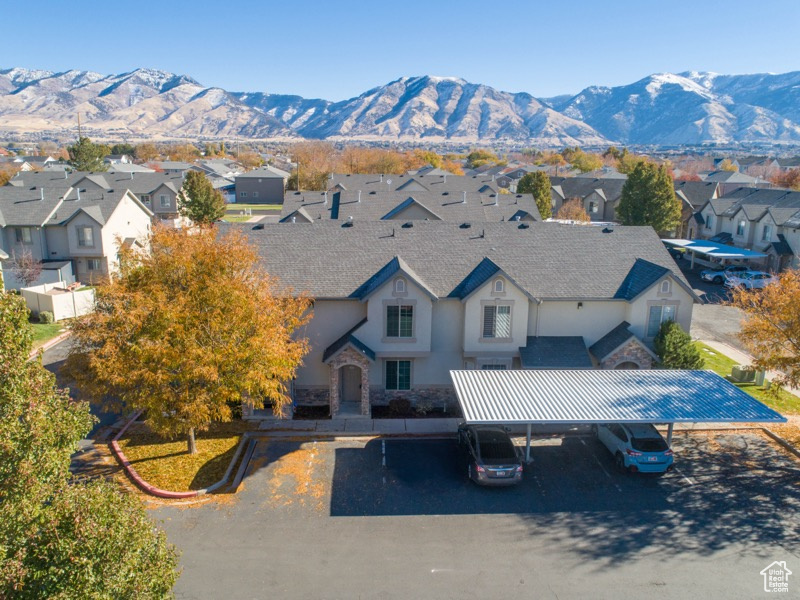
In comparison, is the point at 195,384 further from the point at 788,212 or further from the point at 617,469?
the point at 788,212

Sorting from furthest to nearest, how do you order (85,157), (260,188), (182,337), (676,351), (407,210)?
(260,188), (85,157), (407,210), (676,351), (182,337)

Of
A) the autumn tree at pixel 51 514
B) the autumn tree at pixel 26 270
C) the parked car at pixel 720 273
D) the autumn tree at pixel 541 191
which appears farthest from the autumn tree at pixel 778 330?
the autumn tree at pixel 541 191

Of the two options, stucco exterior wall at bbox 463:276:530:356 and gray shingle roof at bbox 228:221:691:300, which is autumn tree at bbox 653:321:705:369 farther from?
stucco exterior wall at bbox 463:276:530:356

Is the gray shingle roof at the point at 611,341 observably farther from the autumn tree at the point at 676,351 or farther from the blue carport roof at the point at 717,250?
the blue carport roof at the point at 717,250

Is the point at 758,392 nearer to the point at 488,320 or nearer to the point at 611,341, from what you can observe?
the point at 611,341

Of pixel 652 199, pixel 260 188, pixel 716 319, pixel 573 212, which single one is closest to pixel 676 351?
pixel 716 319

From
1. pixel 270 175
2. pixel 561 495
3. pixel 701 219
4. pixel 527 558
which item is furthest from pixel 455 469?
pixel 270 175
